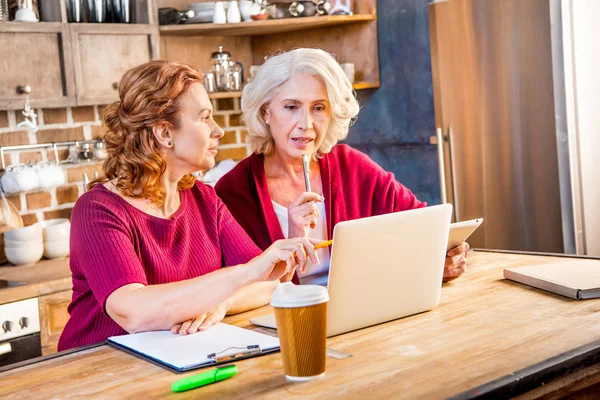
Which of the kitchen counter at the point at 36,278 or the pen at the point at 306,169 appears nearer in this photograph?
the pen at the point at 306,169

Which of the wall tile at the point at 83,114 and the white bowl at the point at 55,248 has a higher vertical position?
the wall tile at the point at 83,114

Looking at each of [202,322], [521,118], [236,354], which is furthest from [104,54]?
[236,354]

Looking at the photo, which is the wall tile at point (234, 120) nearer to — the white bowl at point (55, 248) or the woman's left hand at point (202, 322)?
the white bowl at point (55, 248)

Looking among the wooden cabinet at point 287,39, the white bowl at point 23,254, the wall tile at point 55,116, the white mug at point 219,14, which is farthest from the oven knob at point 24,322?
the white mug at point 219,14

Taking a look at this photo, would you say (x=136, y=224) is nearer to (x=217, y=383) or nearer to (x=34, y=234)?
(x=217, y=383)

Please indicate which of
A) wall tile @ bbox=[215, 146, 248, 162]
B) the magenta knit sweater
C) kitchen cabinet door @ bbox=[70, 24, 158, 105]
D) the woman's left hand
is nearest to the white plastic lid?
the woman's left hand

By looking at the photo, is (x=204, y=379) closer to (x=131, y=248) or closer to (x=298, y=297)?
(x=298, y=297)

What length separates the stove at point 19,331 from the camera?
120 inches

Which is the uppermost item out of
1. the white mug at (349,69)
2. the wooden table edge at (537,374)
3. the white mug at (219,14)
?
the white mug at (219,14)

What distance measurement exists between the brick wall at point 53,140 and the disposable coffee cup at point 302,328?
2509 mm

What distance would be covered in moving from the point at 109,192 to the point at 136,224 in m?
0.11

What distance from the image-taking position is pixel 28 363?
69.1 inches

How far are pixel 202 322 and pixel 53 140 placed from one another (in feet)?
7.19

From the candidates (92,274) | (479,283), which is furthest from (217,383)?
(479,283)
